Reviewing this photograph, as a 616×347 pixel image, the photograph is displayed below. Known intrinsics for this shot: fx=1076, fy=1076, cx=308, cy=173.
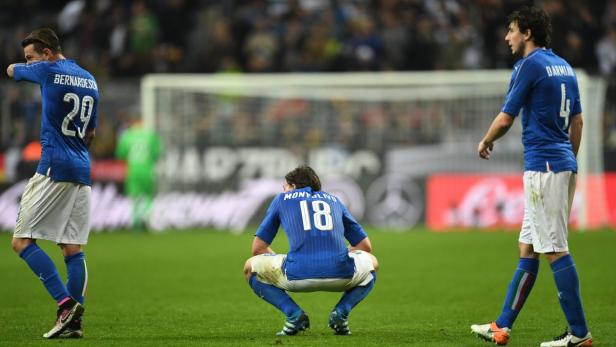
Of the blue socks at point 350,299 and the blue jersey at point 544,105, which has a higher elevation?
the blue jersey at point 544,105

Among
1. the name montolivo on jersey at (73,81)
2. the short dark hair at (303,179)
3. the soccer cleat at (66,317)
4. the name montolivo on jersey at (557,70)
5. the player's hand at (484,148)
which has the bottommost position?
the soccer cleat at (66,317)

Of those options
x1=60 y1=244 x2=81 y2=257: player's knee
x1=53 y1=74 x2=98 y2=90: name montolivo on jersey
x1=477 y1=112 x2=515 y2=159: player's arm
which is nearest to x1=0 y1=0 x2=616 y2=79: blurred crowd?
x1=53 y1=74 x2=98 y2=90: name montolivo on jersey

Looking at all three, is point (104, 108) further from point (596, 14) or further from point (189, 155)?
point (596, 14)

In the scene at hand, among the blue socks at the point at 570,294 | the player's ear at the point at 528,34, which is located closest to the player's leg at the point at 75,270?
the blue socks at the point at 570,294

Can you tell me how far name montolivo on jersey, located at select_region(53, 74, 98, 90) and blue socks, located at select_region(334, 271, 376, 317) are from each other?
246cm

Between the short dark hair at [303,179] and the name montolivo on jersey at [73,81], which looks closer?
the name montolivo on jersey at [73,81]

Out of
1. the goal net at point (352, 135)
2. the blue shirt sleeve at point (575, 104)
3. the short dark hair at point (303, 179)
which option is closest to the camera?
the blue shirt sleeve at point (575, 104)

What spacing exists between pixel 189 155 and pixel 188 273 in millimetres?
8840

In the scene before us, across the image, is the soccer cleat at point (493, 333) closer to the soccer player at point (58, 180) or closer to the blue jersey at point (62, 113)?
the soccer player at point (58, 180)

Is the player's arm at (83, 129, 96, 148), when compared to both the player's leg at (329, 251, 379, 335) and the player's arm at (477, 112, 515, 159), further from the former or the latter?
the player's arm at (477, 112, 515, 159)

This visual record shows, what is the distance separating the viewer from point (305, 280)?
779 cm

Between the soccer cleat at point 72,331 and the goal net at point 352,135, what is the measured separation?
44.8ft

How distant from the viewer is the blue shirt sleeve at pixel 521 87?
6.92 m

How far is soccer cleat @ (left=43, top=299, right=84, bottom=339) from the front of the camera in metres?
7.64
